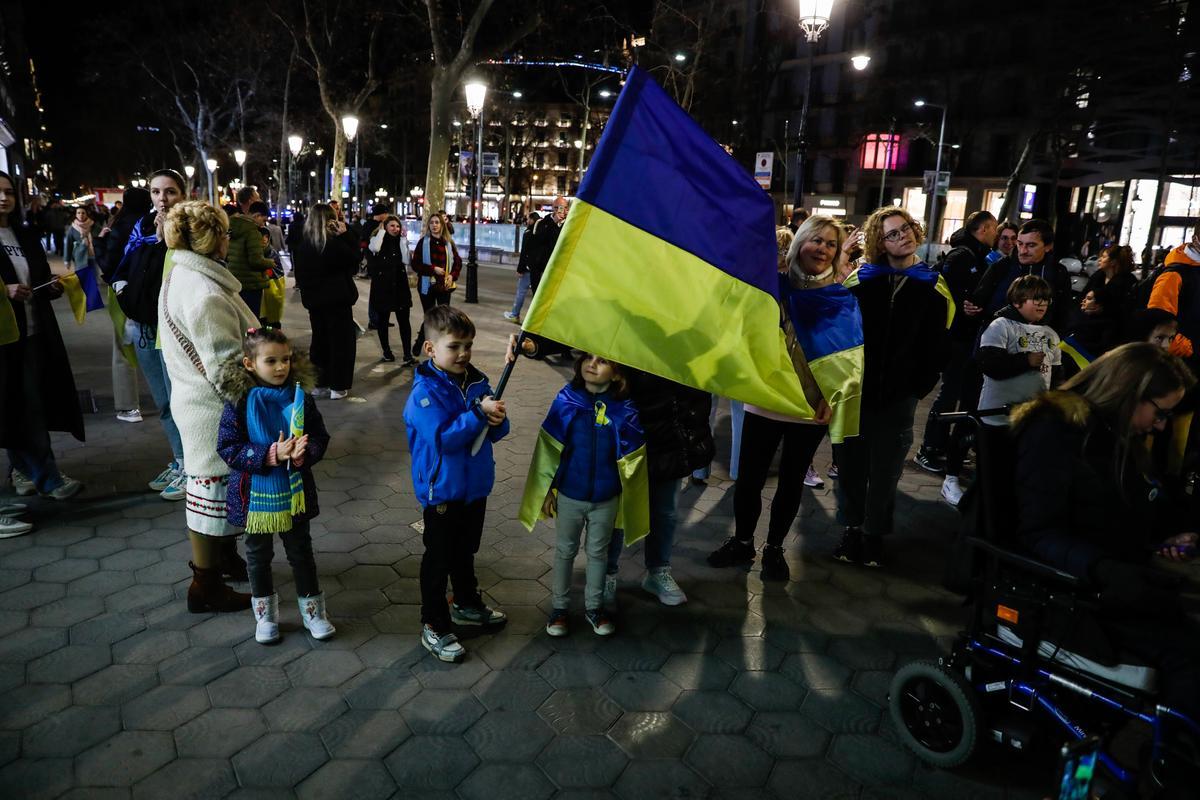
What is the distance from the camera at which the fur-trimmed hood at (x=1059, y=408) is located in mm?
2879

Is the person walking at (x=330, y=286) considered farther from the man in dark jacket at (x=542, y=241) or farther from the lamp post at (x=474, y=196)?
the lamp post at (x=474, y=196)

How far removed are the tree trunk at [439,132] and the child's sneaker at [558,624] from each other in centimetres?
1769

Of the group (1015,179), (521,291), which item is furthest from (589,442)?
(1015,179)

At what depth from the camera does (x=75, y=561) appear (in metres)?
4.36

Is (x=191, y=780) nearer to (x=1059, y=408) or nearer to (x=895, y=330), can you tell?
(x=1059, y=408)

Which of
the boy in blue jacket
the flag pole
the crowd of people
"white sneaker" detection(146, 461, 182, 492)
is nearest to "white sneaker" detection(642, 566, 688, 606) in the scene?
the crowd of people

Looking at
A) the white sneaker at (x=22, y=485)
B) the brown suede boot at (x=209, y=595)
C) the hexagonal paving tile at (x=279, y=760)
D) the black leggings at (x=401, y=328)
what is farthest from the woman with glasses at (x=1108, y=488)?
the black leggings at (x=401, y=328)

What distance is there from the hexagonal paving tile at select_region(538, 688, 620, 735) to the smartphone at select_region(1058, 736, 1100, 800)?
162 cm

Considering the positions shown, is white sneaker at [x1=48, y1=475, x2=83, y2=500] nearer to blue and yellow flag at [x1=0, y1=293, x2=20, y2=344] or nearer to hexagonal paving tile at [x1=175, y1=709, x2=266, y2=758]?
blue and yellow flag at [x1=0, y1=293, x2=20, y2=344]

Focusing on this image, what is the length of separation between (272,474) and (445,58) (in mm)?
17963

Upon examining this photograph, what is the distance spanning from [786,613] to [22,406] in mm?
4821

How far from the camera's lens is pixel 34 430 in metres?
5.00

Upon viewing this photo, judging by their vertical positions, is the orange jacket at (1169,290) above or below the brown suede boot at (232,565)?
above

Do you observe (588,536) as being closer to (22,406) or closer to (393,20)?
(22,406)
